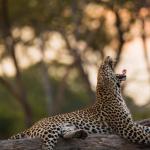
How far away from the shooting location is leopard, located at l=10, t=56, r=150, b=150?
415 inches

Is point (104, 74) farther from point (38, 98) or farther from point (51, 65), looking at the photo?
point (38, 98)

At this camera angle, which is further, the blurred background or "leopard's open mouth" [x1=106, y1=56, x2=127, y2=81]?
the blurred background

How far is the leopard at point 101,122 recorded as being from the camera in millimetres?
10531

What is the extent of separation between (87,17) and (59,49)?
3.41 meters

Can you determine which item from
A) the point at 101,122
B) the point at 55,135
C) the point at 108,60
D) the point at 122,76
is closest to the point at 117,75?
the point at 122,76

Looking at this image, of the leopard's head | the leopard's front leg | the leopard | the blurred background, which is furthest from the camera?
the blurred background

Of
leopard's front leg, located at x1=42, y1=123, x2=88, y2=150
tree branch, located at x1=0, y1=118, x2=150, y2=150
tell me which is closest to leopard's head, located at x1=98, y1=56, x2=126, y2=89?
tree branch, located at x1=0, y1=118, x2=150, y2=150

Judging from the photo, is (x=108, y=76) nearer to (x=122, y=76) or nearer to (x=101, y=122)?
(x=122, y=76)

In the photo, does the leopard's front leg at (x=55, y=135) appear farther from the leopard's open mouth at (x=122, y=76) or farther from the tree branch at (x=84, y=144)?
the leopard's open mouth at (x=122, y=76)

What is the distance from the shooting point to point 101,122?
11.1 m

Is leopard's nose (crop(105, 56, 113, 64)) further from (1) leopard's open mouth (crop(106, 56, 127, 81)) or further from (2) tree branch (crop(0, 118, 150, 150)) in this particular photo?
(2) tree branch (crop(0, 118, 150, 150))

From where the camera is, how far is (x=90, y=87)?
2355 centimetres

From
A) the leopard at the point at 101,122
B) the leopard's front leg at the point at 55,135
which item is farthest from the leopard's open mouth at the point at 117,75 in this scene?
the leopard's front leg at the point at 55,135

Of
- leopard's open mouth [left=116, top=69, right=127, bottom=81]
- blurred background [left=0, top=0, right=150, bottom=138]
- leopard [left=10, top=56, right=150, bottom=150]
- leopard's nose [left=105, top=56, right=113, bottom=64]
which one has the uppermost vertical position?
blurred background [left=0, top=0, right=150, bottom=138]
